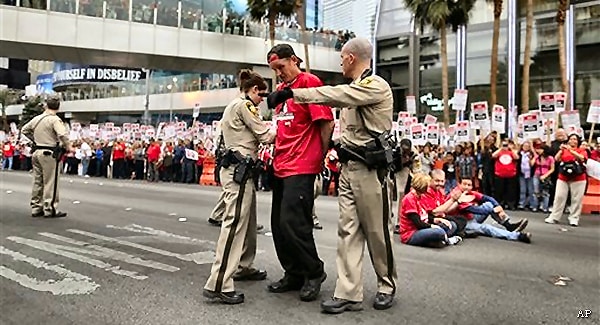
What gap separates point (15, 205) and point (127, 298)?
8.04 meters

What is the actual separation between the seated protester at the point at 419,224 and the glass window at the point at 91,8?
20814mm

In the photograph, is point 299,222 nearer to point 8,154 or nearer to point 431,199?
point 431,199

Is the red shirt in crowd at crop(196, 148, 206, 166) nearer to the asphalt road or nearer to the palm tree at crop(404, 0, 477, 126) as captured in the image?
the palm tree at crop(404, 0, 477, 126)

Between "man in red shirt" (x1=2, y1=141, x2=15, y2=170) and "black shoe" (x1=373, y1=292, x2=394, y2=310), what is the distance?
3440cm

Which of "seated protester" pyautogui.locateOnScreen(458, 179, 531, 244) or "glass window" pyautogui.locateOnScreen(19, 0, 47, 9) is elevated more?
"glass window" pyautogui.locateOnScreen(19, 0, 47, 9)

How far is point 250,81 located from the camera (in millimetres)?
5172

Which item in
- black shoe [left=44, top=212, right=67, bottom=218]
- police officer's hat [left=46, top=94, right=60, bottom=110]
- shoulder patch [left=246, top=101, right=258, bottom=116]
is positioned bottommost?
black shoe [left=44, top=212, right=67, bottom=218]

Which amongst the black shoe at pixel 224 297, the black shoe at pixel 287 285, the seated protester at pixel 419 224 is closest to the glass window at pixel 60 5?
the seated protester at pixel 419 224

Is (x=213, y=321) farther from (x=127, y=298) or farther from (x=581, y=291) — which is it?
(x=581, y=291)

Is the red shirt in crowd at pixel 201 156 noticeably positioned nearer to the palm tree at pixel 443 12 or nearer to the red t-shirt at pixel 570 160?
the palm tree at pixel 443 12

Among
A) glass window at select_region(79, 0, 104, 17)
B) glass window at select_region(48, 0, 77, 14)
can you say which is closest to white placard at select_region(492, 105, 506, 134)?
glass window at select_region(79, 0, 104, 17)

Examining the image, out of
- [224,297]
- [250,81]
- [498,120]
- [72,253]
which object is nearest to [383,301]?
[224,297]

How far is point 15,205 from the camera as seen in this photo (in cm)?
1147

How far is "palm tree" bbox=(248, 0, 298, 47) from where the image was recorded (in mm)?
28047
